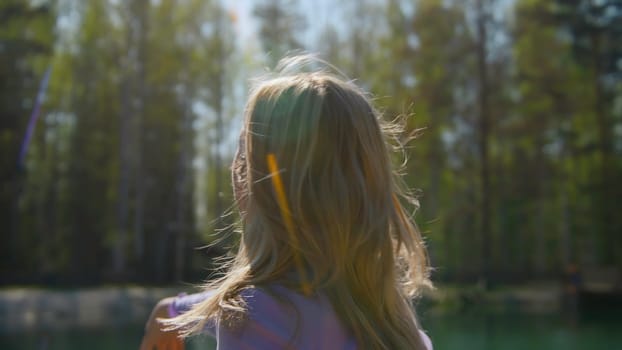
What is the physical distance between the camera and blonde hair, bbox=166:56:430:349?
837 mm

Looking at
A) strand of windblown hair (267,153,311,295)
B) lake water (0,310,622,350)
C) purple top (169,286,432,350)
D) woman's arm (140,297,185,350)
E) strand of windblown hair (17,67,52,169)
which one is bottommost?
lake water (0,310,622,350)

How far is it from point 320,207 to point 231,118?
2682cm

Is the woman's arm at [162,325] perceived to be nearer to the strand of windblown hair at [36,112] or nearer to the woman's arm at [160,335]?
the woman's arm at [160,335]

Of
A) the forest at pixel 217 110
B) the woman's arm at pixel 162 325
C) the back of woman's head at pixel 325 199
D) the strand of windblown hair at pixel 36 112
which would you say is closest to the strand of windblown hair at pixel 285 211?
the back of woman's head at pixel 325 199

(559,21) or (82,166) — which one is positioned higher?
(559,21)

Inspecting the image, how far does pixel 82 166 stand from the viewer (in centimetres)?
Result: 2656

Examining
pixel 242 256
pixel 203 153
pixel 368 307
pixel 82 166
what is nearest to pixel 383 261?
pixel 368 307

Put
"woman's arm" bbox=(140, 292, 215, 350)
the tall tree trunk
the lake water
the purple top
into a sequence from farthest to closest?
1. the tall tree trunk
2. the lake water
3. "woman's arm" bbox=(140, 292, 215, 350)
4. the purple top

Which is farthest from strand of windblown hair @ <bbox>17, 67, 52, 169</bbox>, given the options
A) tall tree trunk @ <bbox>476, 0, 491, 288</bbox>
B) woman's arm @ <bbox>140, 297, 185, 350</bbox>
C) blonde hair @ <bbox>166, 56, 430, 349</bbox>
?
blonde hair @ <bbox>166, 56, 430, 349</bbox>

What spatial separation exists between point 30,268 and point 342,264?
25.3 metres

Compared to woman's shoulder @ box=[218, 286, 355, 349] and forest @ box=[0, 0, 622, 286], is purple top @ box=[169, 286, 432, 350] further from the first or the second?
forest @ box=[0, 0, 622, 286]

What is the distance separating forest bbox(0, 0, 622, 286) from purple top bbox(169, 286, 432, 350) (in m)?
20.2

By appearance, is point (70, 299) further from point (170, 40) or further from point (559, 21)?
point (559, 21)

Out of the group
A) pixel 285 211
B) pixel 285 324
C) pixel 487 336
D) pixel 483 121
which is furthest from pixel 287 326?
pixel 483 121
